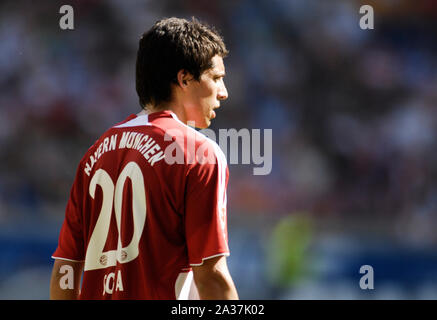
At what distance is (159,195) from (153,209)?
34 mm

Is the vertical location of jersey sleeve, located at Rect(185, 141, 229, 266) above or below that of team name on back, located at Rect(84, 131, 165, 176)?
→ below

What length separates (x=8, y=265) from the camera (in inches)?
166

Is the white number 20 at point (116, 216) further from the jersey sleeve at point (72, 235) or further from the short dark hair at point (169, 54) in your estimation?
the short dark hair at point (169, 54)

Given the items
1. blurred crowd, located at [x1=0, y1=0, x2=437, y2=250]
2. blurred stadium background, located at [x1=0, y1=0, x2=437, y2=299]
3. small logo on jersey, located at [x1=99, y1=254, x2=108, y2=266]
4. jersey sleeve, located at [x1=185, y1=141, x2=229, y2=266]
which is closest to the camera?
jersey sleeve, located at [x1=185, y1=141, x2=229, y2=266]

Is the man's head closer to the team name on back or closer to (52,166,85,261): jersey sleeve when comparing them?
the team name on back

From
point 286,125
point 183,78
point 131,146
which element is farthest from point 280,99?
point 131,146

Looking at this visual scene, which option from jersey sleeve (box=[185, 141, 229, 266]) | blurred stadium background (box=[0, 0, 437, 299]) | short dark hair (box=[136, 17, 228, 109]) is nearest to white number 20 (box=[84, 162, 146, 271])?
jersey sleeve (box=[185, 141, 229, 266])

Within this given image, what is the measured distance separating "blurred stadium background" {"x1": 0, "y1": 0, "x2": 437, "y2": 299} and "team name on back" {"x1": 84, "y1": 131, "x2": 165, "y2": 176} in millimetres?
3086

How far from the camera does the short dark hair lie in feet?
4.20

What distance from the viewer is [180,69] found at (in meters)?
1.28

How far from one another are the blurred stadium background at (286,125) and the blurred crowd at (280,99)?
12mm

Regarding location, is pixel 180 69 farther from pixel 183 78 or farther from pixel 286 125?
pixel 286 125
